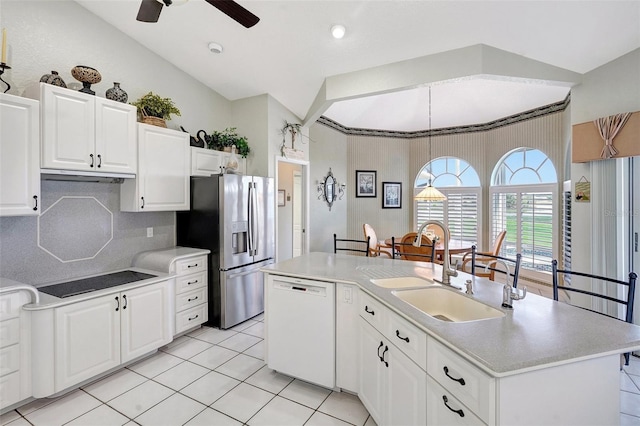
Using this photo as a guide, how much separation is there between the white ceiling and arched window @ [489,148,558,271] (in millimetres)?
1135

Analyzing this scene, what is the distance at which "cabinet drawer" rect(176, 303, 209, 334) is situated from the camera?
10.4ft

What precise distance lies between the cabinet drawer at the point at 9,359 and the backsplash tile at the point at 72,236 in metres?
0.68

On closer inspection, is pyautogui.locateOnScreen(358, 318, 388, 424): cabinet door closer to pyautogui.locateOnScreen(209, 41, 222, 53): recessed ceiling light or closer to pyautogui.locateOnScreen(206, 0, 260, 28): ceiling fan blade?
pyautogui.locateOnScreen(206, 0, 260, 28): ceiling fan blade

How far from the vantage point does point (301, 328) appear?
2283 mm

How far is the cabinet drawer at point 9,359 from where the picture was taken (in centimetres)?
198

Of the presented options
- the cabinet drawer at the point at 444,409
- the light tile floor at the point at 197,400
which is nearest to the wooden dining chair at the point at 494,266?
the cabinet drawer at the point at 444,409

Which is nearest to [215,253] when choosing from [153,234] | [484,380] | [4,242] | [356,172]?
[153,234]

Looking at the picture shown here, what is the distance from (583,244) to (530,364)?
9.04 feet

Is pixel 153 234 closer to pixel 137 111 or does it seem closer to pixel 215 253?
pixel 215 253

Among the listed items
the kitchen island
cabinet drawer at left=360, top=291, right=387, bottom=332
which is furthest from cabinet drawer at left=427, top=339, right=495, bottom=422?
cabinet drawer at left=360, top=291, right=387, bottom=332

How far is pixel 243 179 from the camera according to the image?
3.63 metres

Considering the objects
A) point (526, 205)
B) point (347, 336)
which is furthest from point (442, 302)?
point (526, 205)

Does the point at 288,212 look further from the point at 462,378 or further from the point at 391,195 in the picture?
the point at 462,378

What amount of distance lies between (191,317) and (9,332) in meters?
1.50
